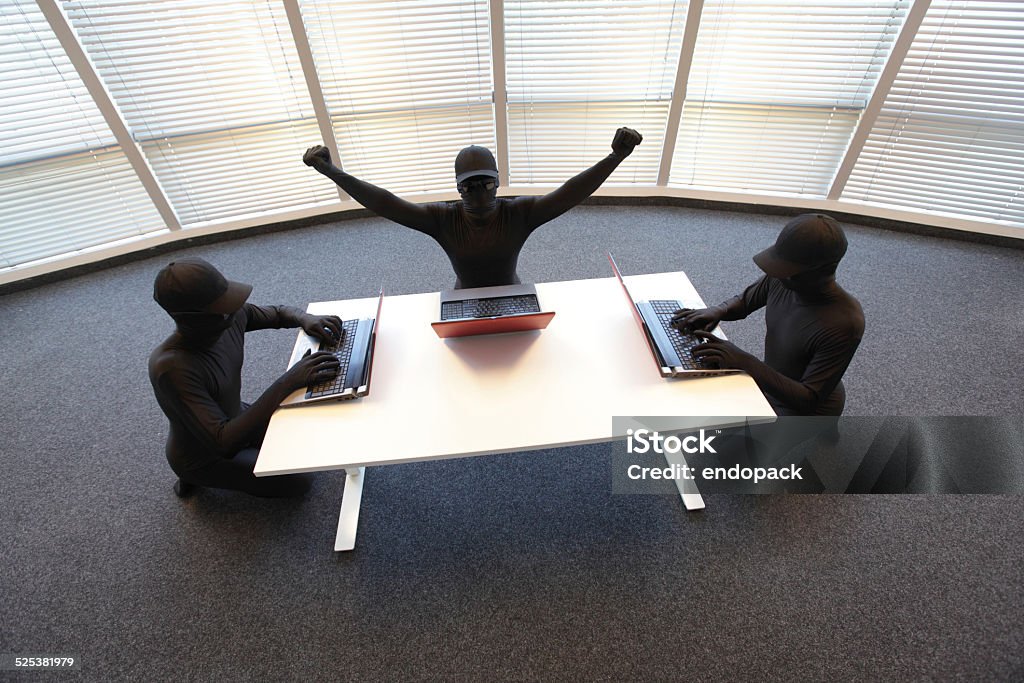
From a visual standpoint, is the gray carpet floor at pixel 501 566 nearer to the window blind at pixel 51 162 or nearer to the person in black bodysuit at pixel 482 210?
the person in black bodysuit at pixel 482 210

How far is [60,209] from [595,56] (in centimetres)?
377

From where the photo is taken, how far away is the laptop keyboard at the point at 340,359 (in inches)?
59.4

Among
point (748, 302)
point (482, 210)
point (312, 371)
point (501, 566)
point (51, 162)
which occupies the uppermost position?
point (51, 162)

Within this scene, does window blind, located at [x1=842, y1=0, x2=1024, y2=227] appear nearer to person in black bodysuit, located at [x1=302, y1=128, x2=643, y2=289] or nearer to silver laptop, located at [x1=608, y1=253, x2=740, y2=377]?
person in black bodysuit, located at [x1=302, y1=128, x2=643, y2=289]

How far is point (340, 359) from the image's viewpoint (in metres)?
1.61

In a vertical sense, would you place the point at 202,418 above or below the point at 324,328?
below

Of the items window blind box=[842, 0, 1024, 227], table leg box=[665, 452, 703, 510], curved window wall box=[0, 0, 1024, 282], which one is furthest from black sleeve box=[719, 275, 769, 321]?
window blind box=[842, 0, 1024, 227]

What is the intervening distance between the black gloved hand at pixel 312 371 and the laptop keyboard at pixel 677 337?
1133mm

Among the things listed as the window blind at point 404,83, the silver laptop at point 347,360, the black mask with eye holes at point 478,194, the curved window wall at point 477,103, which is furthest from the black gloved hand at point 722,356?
the window blind at point 404,83

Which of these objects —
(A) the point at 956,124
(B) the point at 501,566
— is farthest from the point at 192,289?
(A) the point at 956,124

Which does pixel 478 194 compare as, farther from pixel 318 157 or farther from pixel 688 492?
pixel 688 492

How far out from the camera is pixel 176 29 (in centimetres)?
284

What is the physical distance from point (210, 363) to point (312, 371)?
1.20 feet

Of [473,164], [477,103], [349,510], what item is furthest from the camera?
[477,103]
